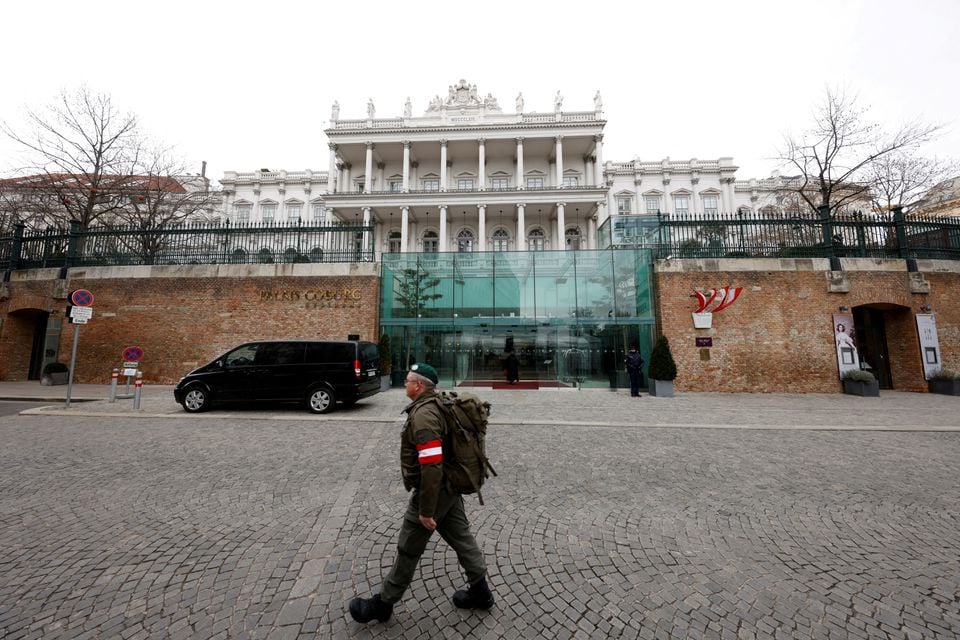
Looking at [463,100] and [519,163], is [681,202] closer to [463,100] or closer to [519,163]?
[519,163]

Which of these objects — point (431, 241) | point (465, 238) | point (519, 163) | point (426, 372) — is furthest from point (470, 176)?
point (426, 372)

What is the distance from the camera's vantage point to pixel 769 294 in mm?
13602

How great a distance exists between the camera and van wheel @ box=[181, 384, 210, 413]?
9148 mm

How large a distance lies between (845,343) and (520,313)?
11.7 metres

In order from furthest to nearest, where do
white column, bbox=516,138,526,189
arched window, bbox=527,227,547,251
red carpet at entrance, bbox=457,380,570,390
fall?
arched window, bbox=527,227,547,251 → white column, bbox=516,138,526,189 → red carpet at entrance, bbox=457,380,570,390

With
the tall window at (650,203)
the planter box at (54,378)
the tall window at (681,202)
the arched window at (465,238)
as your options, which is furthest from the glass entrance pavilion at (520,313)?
the tall window at (681,202)

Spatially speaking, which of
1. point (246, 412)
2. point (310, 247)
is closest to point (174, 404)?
point (246, 412)

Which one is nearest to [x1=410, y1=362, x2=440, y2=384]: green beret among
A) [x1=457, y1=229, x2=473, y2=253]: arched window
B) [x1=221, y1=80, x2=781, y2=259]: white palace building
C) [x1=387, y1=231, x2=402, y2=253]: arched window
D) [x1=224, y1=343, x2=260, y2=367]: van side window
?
[x1=224, y1=343, x2=260, y2=367]: van side window

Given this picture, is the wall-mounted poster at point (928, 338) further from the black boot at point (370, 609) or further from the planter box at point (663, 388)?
the black boot at point (370, 609)

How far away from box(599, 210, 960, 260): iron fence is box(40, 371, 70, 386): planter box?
23.6 m

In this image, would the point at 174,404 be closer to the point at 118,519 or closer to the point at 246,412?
the point at 246,412

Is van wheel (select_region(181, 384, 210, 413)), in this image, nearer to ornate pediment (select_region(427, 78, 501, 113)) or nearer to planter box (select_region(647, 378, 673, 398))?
planter box (select_region(647, 378, 673, 398))

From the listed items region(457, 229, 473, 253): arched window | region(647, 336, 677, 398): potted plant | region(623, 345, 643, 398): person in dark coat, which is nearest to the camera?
region(623, 345, 643, 398): person in dark coat

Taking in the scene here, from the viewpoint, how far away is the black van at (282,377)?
30.2 ft
